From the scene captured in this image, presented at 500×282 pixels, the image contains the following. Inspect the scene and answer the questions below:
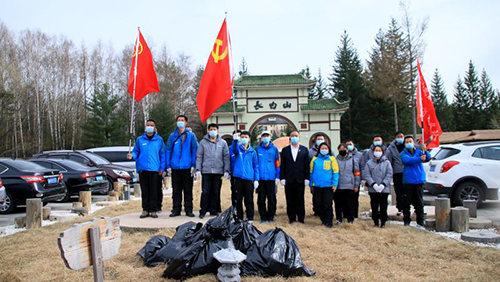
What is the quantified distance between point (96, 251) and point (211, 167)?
4.24m

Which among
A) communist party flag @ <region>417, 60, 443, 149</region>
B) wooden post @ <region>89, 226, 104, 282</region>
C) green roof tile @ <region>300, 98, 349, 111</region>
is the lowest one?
wooden post @ <region>89, 226, 104, 282</region>

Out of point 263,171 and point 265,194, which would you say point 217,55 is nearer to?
point 263,171

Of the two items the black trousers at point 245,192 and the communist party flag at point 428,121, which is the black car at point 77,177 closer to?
the black trousers at point 245,192

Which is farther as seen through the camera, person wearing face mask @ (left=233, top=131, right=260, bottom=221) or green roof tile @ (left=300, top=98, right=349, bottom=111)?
green roof tile @ (left=300, top=98, right=349, bottom=111)

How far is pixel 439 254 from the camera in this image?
5246 mm

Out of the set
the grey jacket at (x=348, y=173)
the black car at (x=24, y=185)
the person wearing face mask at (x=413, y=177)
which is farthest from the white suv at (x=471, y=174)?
the black car at (x=24, y=185)

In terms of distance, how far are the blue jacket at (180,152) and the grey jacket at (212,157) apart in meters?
0.17

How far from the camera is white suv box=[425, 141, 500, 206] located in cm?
897

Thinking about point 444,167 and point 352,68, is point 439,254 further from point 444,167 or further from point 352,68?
point 352,68

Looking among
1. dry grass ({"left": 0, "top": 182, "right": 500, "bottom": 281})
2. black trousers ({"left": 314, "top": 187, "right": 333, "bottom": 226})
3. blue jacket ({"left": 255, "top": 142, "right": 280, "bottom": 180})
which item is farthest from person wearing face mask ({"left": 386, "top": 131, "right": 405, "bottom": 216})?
blue jacket ({"left": 255, "top": 142, "right": 280, "bottom": 180})

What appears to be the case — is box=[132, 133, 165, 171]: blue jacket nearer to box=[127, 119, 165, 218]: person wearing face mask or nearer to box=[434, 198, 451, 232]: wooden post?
box=[127, 119, 165, 218]: person wearing face mask

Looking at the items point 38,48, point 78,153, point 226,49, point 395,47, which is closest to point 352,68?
point 395,47

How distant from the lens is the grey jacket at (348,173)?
743cm

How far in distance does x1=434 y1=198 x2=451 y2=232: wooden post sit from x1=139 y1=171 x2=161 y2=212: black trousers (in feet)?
17.1
